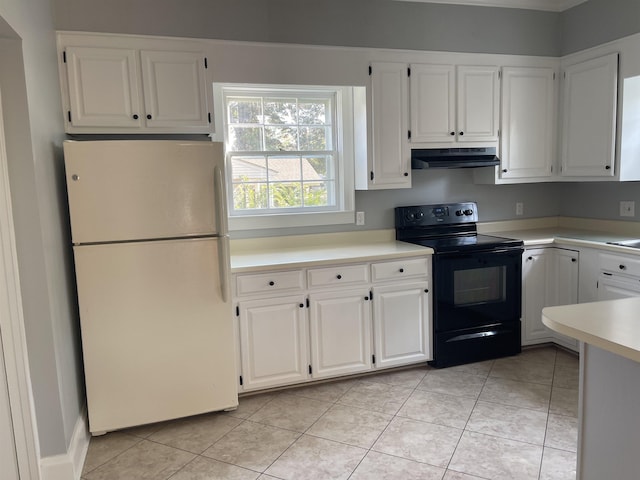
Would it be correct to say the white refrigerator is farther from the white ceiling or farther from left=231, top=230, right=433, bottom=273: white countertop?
the white ceiling

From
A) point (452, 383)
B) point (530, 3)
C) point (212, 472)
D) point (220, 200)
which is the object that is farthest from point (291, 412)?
point (530, 3)

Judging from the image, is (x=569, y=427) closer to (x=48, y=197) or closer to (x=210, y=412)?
(x=210, y=412)

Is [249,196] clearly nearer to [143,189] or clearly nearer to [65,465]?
[143,189]

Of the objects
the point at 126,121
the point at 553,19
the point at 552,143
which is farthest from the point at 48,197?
the point at 553,19

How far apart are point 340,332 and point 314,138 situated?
1428mm

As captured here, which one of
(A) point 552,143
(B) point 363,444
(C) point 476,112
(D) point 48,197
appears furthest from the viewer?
(A) point 552,143

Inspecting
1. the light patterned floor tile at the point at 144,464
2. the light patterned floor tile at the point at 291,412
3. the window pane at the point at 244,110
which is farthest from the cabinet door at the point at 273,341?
the window pane at the point at 244,110

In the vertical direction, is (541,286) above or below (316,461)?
above

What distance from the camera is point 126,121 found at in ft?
9.11

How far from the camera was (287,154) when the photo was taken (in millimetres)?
3443

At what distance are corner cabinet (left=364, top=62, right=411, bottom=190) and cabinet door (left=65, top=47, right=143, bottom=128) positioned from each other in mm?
1507

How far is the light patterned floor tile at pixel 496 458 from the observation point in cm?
213

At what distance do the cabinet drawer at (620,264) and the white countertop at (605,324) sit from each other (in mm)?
1461

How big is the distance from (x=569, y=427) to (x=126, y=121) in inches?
116
